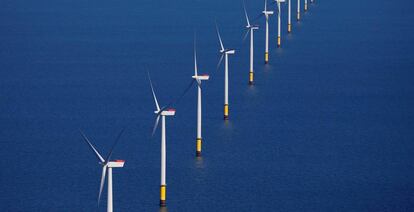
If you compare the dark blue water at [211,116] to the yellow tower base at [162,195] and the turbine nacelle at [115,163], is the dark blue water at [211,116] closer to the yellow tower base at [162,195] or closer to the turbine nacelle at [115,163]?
the yellow tower base at [162,195]

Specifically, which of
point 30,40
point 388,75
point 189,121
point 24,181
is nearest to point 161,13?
point 30,40

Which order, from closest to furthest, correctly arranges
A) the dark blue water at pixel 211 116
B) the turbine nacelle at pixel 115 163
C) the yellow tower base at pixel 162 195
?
the turbine nacelle at pixel 115 163
the yellow tower base at pixel 162 195
the dark blue water at pixel 211 116

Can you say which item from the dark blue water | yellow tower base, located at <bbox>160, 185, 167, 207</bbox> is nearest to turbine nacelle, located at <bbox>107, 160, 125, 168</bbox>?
yellow tower base, located at <bbox>160, 185, 167, 207</bbox>

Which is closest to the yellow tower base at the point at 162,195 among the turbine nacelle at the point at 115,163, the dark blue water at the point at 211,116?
the dark blue water at the point at 211,116

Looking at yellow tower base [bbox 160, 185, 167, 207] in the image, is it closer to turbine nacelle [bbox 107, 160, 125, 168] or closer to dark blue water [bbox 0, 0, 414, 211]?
dark blue water [bbox 0, 0, 414, 211]

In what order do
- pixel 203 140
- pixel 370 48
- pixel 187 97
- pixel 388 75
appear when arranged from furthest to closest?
pixel 370 48, pixel 388 75, pixel 187 97, pixel 203 140

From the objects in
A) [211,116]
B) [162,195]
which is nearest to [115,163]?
[162,195]

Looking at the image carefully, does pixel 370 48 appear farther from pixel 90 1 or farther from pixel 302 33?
pixel 90 1

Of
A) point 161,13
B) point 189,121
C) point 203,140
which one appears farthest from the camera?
point 161,13
